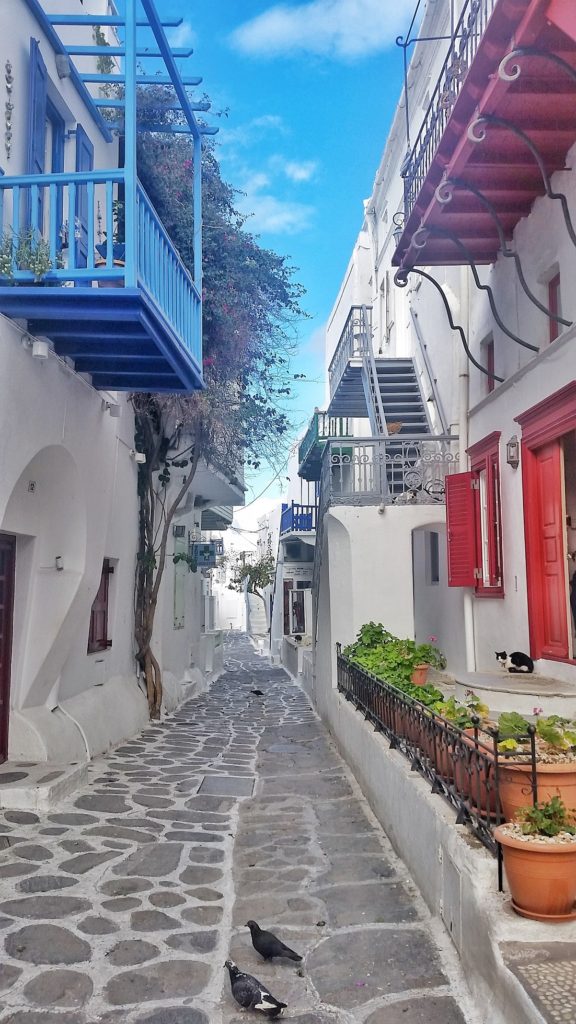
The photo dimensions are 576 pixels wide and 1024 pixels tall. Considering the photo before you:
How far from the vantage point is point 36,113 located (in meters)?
6.50

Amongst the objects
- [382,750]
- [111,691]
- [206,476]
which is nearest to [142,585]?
[111,691]

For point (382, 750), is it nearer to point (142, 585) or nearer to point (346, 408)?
point (142, 585)

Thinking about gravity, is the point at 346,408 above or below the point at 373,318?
below

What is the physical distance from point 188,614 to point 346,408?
536 cm

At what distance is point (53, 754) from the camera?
7.36 m

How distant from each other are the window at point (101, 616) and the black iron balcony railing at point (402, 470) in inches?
123

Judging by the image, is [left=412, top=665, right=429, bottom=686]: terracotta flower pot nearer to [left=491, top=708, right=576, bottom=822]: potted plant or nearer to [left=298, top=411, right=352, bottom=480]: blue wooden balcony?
[left=491, top=708, right=576, bottom=822]: potted plant

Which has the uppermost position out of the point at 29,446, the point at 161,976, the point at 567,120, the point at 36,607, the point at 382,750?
the point at 567,120

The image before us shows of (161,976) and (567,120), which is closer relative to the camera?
(161,976)

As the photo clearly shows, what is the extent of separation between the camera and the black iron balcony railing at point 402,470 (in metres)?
10.2

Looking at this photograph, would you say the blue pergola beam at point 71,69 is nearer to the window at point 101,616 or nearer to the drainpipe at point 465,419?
the drainpipe at point 465,419

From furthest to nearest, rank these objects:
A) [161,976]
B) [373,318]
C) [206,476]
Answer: [373,318]
[206,476]
[161,976]

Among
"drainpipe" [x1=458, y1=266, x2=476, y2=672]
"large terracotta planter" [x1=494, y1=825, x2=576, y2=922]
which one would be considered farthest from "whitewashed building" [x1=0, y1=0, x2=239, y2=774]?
"large terracotta planter" [x1=494, y1=825, x2=576, y2=922]

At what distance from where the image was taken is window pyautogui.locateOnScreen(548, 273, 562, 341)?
7105 millimetres
